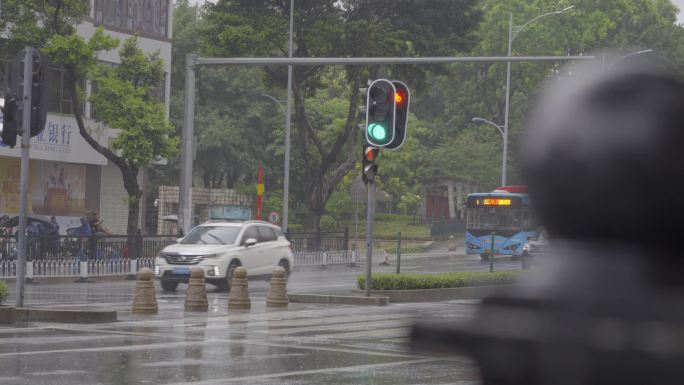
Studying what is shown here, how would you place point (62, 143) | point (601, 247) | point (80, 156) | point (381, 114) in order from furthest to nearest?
point (80, 156) → point (62, 143) → point (381, 114) → point (601, 247)

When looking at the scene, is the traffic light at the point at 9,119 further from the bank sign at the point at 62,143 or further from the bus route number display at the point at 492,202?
the bus route number display at the point at 492,202

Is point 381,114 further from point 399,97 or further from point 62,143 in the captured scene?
point 62,143

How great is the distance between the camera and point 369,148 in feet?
68.3

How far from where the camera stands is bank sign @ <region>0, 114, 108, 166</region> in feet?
133

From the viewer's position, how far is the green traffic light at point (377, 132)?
19500 mm

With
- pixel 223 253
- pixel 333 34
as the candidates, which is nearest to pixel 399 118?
pixel 223 253

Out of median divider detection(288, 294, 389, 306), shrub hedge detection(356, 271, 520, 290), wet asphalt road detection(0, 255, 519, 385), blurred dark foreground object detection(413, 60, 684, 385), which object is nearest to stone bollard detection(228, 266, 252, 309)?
wet asphalt road detection(0, 255, 519, 385)

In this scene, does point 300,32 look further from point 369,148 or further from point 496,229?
point 369,148

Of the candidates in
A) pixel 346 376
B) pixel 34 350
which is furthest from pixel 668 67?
pixel 34 350

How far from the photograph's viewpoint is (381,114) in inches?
769

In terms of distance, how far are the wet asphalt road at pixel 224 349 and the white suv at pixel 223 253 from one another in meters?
4.71

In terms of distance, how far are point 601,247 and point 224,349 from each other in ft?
40.2

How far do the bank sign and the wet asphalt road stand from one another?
774 inches

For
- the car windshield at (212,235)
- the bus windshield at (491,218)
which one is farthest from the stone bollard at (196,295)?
the bus windshield at (491,218)
